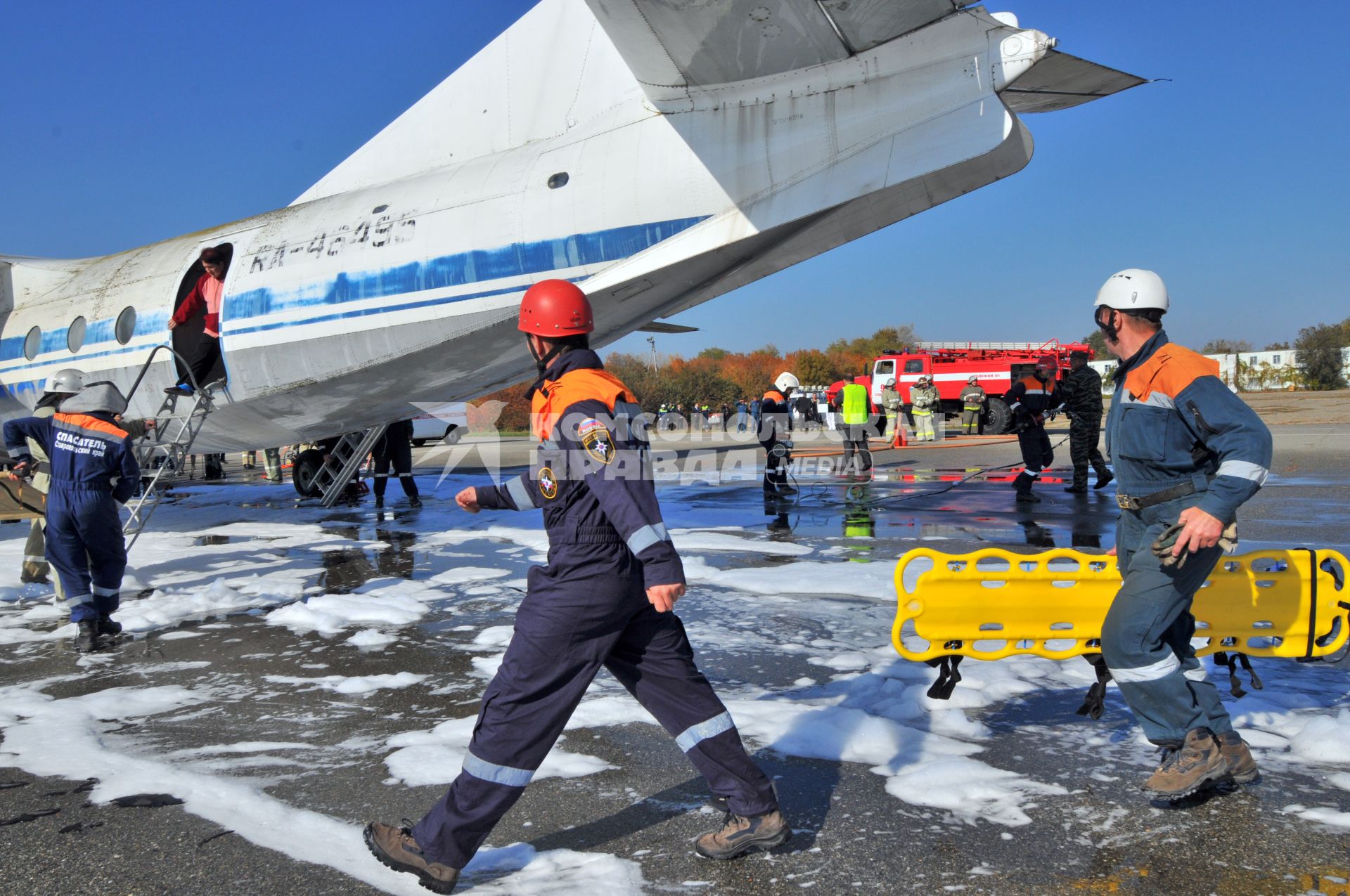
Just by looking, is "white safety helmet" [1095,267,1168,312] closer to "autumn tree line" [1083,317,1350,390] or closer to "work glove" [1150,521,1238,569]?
"work glove" [1150,521,1238,569]

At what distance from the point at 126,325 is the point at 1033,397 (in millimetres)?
10142

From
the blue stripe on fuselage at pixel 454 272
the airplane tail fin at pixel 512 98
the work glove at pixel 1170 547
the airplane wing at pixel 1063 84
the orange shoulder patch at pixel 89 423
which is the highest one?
the airplane tail fin at pixel 512 98

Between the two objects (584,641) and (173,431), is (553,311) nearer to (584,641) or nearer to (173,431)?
(584,641)

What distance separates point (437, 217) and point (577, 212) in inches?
53.8

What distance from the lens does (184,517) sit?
38.0ft

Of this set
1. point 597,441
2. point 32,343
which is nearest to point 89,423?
point 597,441

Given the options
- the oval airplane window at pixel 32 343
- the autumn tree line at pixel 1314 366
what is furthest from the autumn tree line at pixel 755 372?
the oval airplane window at pixel 32 343

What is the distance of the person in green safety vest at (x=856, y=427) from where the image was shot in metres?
12.9

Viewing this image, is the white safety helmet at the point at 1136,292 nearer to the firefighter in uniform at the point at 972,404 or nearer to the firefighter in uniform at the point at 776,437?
the firefighter in uniform at the point at 776,437

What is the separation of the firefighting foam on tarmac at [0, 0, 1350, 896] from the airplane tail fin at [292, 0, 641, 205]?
0.04 metres

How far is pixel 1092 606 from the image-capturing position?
349 cm

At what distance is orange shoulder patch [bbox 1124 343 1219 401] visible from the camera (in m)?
2.88

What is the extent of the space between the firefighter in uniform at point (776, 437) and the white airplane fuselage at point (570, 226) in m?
4.46

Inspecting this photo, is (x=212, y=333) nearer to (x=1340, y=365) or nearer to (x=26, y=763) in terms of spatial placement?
(x=26, y=763)
